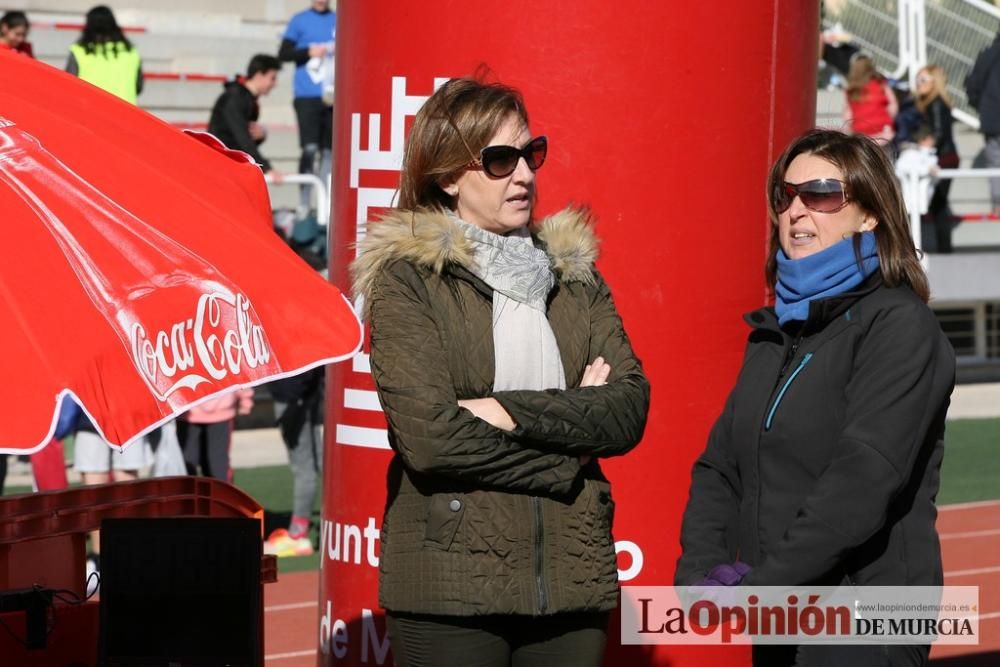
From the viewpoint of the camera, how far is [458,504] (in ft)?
13.4

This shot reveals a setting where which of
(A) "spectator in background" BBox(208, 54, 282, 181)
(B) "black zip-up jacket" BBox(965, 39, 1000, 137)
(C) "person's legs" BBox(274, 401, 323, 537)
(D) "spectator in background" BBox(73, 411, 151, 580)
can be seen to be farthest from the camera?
(B) "black zip-up jacket" BBox(965, 39, 1000, 137)

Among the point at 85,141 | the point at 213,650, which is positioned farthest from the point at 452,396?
the point at 213,650

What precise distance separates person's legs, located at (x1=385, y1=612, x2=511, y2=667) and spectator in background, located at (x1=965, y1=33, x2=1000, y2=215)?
16.2m

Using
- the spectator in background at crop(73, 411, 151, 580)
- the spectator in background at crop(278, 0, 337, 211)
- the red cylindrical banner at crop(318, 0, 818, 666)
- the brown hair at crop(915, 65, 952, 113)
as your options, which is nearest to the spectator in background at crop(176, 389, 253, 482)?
the spectator in background at crop(73, 411, 151, 580)

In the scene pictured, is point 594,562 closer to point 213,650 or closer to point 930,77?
point 213,650

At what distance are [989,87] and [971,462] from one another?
650 cm

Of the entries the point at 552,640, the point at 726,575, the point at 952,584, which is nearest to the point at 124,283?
the point at 552,640

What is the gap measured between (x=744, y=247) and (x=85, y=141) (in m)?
2.32

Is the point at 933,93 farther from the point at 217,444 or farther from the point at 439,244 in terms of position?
the point at 439,244

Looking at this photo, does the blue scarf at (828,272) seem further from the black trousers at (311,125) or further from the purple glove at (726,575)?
the black trousers at (311,125)

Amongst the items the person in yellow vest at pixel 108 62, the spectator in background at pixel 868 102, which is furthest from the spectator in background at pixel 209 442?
the spectator in background at pixel 868 102

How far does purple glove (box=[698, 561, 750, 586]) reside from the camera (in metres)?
3.88

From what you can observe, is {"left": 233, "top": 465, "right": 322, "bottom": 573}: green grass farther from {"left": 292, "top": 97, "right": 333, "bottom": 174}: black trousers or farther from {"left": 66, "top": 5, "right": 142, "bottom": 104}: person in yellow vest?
{"left": 292, "top": 97, "right": 333, "bottom": 174}: black trousers

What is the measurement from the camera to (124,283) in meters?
3.86
